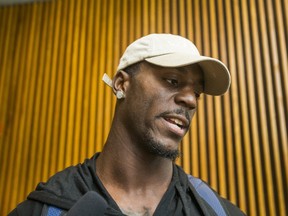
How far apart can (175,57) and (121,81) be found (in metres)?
0.29

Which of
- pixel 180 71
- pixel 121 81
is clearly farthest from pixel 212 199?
pixel 121 81

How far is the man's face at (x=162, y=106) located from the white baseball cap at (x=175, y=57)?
0.14 feet

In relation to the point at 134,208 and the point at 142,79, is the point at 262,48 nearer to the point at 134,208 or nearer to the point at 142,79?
the point at 142,79

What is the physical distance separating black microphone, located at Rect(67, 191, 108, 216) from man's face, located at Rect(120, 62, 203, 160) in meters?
0.48

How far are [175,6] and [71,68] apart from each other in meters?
1.11

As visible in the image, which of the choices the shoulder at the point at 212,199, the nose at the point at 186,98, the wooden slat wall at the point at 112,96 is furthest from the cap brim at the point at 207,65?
the wooden slat wall at the point at 112,96

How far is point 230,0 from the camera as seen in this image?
2709mm

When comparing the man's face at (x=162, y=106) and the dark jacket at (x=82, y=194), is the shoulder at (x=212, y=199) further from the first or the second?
the man's face at (x=162, y=106)

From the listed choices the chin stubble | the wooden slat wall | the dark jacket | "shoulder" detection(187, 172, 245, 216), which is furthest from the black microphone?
the wooden slat wall

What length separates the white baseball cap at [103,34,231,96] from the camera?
1.17 metres

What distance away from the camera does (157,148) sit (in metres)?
1.15

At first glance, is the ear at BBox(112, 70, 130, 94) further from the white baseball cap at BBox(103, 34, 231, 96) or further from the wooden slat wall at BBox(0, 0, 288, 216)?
the wooden slat wall at BBox(0, 0, 288, 216)

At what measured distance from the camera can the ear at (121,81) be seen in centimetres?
132

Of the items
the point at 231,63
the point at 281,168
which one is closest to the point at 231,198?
the point at 281,168
